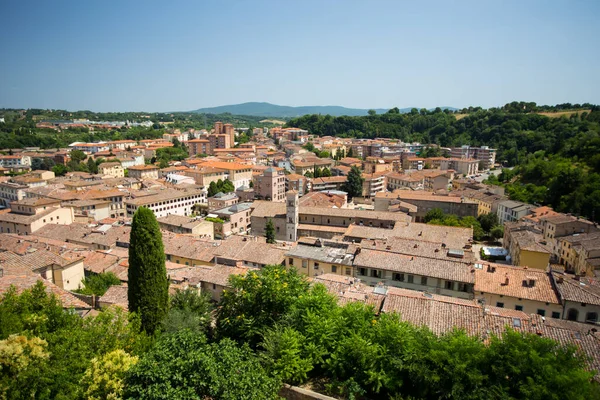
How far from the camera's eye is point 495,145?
11469cm

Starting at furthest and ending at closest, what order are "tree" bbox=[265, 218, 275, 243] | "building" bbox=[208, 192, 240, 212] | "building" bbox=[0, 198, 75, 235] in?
"building" bbox=[208, 192, 240, 212] → "tree" bbox=[265, 218, 275, 243] → "building" bbox=[0, 198, 75, 235]

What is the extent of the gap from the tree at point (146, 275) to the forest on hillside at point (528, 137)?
180 feet

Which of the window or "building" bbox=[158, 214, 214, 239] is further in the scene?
"building" bbox=[158, 214, 214, 239]

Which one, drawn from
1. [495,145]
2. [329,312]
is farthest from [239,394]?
[495,145]

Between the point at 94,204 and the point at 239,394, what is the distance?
48451 millimetres

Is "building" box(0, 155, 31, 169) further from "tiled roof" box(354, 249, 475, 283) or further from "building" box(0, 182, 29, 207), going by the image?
"tiled roof" box(354, 249, 475, 283)

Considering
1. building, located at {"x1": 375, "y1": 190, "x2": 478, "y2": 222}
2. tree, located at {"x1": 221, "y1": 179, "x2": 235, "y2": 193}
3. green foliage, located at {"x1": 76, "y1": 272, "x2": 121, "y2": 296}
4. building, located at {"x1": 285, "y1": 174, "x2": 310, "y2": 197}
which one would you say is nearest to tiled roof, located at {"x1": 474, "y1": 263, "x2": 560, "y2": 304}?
green foliage, located at {"x1": 76, "y1": 272, "x2": 121, "y2": 296}

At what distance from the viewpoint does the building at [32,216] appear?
132ft

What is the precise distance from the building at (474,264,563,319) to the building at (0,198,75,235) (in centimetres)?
4219

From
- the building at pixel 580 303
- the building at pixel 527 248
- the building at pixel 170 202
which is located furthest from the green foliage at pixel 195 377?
the building at pixel 170 202

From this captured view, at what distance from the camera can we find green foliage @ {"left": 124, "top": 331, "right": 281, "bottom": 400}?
9492 mm

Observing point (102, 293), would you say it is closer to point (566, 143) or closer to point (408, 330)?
point (408, 330)

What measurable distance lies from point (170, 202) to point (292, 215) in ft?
72.6

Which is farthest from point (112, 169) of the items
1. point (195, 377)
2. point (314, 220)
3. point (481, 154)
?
point (481, 154)
